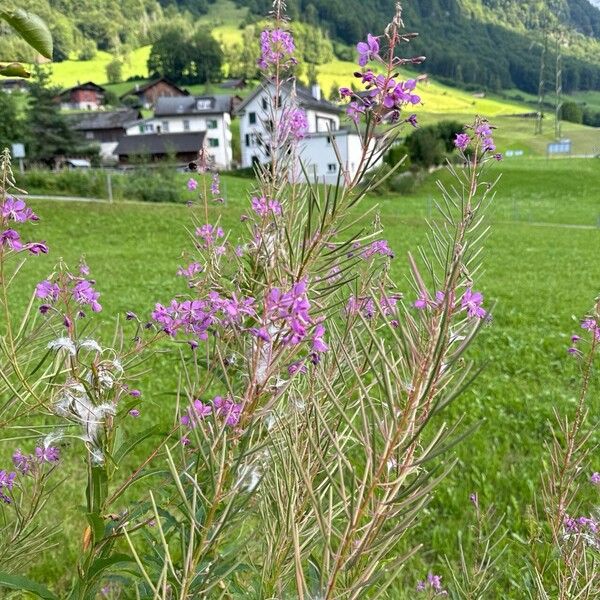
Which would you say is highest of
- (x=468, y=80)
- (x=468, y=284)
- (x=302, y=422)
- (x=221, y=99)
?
(x=468, y=80)

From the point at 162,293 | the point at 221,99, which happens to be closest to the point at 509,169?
the point at 221,99

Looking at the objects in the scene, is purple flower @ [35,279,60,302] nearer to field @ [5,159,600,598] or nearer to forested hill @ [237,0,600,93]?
field @ [5,159,600,598]

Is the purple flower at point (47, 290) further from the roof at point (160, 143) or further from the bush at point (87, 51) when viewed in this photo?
the bush at point (87, 51)

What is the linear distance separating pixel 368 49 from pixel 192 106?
236 ft

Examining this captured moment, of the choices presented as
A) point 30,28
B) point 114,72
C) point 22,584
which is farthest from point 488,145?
point 114,72

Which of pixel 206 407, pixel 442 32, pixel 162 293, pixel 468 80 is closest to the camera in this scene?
pixel 206 407

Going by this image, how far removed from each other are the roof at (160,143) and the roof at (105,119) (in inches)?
399

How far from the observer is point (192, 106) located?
67875 millimetres

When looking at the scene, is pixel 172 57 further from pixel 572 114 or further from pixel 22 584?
pixel 22 584

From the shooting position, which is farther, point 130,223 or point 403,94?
point 130,223

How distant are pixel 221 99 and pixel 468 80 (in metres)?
100

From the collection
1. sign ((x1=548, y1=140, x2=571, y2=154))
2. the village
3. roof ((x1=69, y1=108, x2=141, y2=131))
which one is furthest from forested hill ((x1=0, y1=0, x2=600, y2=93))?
sign ((x1=548, y1=140, x2=571, y2=154))

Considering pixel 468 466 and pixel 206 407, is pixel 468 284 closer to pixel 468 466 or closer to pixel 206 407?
pixel 206 407

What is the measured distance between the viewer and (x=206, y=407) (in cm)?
128
